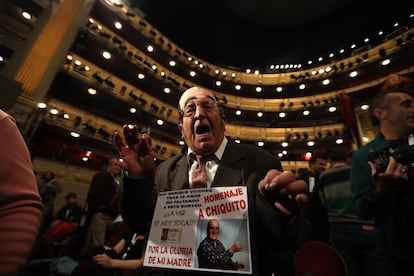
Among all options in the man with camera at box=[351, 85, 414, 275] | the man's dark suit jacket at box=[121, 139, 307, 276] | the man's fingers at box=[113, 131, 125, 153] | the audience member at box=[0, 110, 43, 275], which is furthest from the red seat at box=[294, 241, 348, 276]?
the audience member at box=[0, 110, 43, 275]

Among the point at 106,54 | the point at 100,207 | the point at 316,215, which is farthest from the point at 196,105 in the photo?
the point at 106,54

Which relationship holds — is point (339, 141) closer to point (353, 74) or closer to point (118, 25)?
point (353, 74)

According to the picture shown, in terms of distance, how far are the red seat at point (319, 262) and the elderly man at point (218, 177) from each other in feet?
2.75

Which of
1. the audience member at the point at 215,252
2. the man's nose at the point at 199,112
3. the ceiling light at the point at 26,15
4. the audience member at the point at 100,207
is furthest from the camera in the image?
the ceiling light at the point at 26,15

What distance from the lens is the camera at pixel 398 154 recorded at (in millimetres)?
1307

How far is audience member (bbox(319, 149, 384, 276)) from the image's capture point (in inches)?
71.9

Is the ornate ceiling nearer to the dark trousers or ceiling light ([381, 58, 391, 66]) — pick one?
ceiling light ([381, 58, 391, 66])

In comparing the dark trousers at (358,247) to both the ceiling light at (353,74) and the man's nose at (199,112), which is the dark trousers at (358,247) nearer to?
the man's nose at (199,112)

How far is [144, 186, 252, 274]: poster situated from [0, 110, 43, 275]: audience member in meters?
0.46

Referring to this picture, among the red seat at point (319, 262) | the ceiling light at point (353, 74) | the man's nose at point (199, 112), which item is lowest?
the red seat at point (319, 262)

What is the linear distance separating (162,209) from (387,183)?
4.61 ft

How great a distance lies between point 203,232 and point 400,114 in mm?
1869

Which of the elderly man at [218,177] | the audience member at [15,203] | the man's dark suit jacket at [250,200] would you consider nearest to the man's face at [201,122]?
the elderly man at [218,177]

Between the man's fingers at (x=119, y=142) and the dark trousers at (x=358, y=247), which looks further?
the dark trousers at (x=358, y=247)
